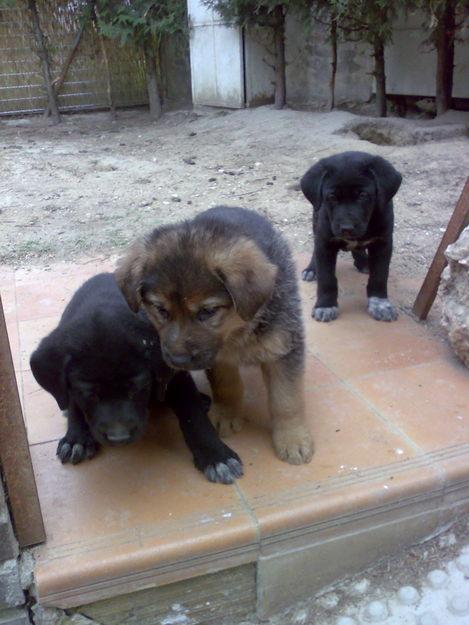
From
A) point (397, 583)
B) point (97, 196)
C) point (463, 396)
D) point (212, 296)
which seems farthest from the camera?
point (97, 196)

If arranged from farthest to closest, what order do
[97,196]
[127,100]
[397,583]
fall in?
[127,100] < [97,196] < [397,583]

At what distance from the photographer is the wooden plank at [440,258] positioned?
331 cm

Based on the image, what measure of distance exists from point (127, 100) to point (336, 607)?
13025mm

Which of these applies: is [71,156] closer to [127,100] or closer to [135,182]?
[135,182]

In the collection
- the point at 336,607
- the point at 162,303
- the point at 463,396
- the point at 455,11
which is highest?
the point at 455,11

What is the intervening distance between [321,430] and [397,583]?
638 mm

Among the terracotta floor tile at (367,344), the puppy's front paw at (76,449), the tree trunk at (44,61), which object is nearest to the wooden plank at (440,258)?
the terracotta floor tile at (367,344)

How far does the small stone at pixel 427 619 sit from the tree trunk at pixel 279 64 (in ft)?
31.2

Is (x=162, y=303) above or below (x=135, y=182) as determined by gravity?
above

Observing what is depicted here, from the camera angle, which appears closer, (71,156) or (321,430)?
(321,430)

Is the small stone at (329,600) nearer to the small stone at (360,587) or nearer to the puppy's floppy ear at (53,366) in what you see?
the small stone at (360,587)

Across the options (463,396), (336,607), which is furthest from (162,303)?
(463,396)

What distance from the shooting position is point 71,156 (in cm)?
891

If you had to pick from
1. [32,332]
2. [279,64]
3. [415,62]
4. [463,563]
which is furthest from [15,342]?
[279,64]
